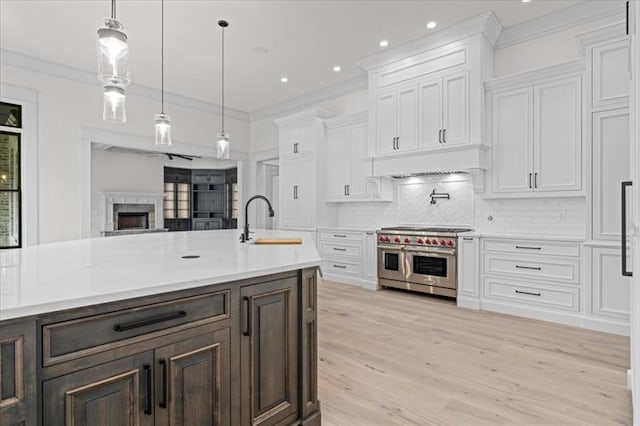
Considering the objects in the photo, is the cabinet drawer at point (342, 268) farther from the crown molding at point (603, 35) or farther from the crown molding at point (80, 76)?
the crown molding at point (80, 76)

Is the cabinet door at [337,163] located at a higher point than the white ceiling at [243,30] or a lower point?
lower

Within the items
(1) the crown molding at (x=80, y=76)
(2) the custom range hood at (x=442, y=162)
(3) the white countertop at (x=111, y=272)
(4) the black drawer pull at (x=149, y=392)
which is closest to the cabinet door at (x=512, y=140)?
(2) the custom range hood at (x=442, y=162)

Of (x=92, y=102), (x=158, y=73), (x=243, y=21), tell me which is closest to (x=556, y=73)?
(x=243, y=21)

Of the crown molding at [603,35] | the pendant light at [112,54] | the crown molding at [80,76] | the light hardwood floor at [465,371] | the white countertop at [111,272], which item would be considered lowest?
the light hardwood floor at [465,371]

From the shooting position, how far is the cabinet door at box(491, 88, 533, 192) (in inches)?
157

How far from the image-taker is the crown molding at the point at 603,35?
3.15m

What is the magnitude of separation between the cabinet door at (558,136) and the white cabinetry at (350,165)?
213 centimetres

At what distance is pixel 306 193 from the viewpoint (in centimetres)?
611

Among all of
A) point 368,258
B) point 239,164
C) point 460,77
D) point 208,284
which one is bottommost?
point 368,258

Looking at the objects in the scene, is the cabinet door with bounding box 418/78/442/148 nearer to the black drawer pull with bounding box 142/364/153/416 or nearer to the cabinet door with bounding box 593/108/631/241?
the cabinet door with bounding box 593/108/631/241

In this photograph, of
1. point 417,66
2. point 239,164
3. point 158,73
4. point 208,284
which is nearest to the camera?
point 208,284

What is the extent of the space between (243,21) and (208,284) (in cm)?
376

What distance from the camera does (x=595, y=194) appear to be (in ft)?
10.9

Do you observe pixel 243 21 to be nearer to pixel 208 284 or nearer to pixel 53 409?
pixel 208 284
